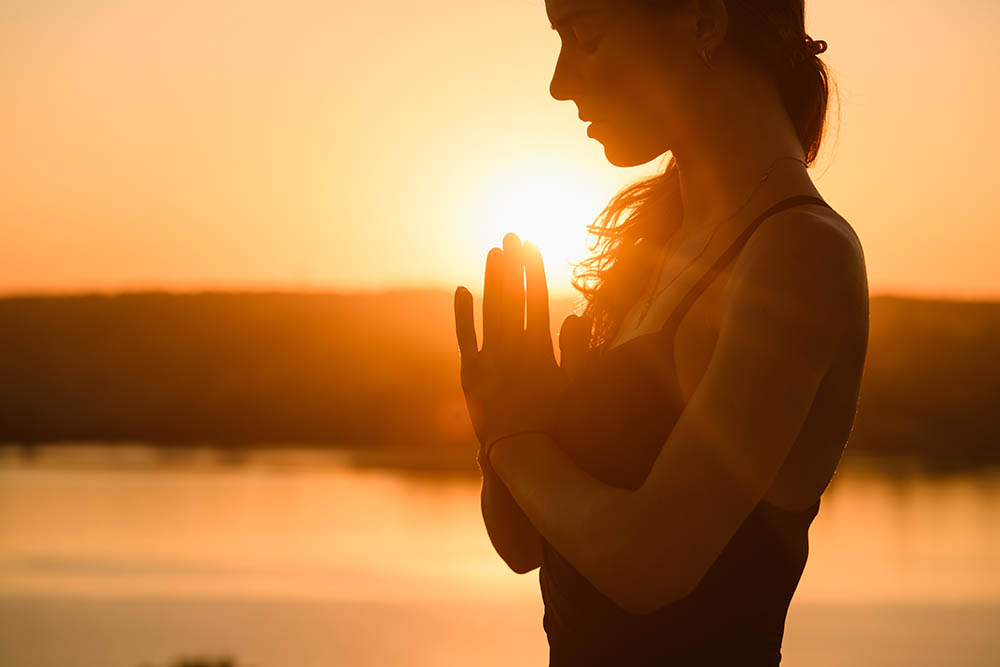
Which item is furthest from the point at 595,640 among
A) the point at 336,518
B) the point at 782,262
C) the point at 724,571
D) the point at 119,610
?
the point at 336,518

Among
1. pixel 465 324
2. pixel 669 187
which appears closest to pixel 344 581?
pixel 669 187

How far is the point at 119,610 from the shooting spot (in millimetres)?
25328

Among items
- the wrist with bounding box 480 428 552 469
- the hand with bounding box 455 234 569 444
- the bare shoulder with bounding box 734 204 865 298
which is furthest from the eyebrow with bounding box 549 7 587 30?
the wrist with bounding box 480 428 552 469

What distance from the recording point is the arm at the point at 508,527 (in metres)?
1.79

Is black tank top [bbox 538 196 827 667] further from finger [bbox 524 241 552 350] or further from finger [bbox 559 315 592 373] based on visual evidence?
finger [bbox 559 315 592 373]

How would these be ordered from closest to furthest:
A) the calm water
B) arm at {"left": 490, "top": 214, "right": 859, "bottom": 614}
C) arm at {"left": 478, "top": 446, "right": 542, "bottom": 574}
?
arm at {"left": 490, "top": 214, "right": 859, "bottom": 614}
arm at {"left": 478, "top": 446, "right": 542, "bottom": 574}
the calm water

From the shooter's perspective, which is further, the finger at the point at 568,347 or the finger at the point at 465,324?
the finger at the point at 568,347

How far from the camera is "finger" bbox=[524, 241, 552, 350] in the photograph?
64.6 inches

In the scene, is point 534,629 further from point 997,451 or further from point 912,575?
point 997,451

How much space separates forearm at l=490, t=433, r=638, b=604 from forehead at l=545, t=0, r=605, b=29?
63cm

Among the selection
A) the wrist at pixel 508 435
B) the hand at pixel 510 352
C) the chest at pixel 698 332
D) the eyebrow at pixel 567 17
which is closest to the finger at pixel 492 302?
the hand at pixel 510 352

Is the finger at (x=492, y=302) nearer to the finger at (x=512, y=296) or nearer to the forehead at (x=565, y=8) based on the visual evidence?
the finger at (x=512, y=296)

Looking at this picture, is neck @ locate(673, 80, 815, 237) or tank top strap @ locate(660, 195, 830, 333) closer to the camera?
tank top strap @ locate(660, 195, 830, 333)

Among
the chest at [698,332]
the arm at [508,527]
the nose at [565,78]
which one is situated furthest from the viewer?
the arm at [508,527]
